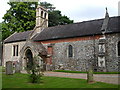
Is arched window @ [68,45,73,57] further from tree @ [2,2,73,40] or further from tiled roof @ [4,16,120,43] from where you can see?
tree @ [2,2,73,40]

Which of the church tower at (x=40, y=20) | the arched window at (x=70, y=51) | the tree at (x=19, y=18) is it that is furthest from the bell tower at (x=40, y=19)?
the tree at (x=19, y=18)

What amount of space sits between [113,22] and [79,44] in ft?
20.1

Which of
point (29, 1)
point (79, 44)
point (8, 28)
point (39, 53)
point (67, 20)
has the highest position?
point (29, 1)

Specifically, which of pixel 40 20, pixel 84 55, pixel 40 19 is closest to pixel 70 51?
pixel 84 55

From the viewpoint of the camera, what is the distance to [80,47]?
21.8 m

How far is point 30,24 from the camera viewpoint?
4125 cm

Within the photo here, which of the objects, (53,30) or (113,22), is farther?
(53,30)

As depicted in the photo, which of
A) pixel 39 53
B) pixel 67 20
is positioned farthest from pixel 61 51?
pixel 67 20

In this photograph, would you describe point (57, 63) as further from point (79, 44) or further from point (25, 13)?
point (25, 13)

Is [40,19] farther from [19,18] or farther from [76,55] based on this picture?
[19,18]

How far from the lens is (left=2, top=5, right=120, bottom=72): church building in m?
19.3

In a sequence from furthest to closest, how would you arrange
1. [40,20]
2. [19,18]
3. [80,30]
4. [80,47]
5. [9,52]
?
[19,18] → [9,52] → [40,20] → [80,30] → [80,47]

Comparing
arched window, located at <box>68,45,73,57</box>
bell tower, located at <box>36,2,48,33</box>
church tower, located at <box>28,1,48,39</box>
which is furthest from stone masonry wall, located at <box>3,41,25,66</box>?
arched window, located at <box>68,45,73,57</box>

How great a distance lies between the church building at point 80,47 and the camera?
63.4 ft
